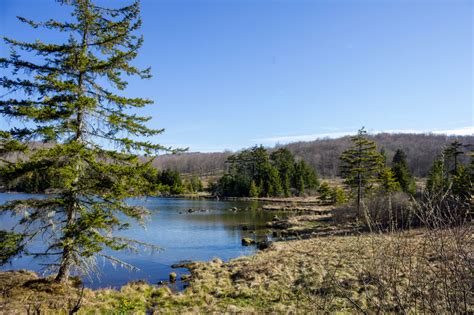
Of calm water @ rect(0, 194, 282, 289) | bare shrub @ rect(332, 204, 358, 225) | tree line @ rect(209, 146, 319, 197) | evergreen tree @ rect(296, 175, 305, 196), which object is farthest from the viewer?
tree line @ rect(209, 146, 319, 197)

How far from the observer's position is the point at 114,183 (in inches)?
408

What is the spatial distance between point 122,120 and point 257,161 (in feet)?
225

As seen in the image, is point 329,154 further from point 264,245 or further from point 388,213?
point 264,245

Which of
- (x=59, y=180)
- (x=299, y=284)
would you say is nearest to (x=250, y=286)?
(x=299, y=284)

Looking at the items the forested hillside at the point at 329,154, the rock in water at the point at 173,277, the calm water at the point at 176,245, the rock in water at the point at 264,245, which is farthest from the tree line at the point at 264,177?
the rock in water at the point at 173,277

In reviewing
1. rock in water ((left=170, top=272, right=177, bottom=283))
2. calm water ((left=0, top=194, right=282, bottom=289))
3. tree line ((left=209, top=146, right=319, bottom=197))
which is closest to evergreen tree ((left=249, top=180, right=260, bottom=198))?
tree line ((left=209, top=146, right=319, bottom=197))

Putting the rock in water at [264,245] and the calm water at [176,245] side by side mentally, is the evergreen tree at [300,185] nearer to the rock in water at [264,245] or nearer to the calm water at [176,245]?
the calm water at [176,245]

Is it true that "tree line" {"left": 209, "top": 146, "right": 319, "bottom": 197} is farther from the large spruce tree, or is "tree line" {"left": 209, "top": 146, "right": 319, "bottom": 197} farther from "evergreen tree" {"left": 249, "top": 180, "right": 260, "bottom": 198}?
the large spruce tree

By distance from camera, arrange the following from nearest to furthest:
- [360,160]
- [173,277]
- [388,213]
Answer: [173,277] < [388,213] < [360,160]

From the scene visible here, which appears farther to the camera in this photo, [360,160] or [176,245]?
[360,160]

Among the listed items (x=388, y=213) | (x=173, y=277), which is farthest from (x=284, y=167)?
(x=173, y=277)

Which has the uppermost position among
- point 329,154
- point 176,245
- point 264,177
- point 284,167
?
point 329,154

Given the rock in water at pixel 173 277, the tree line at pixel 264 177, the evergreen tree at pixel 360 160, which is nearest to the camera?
the rock in water at pixel 173 277

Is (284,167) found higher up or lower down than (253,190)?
higher up
